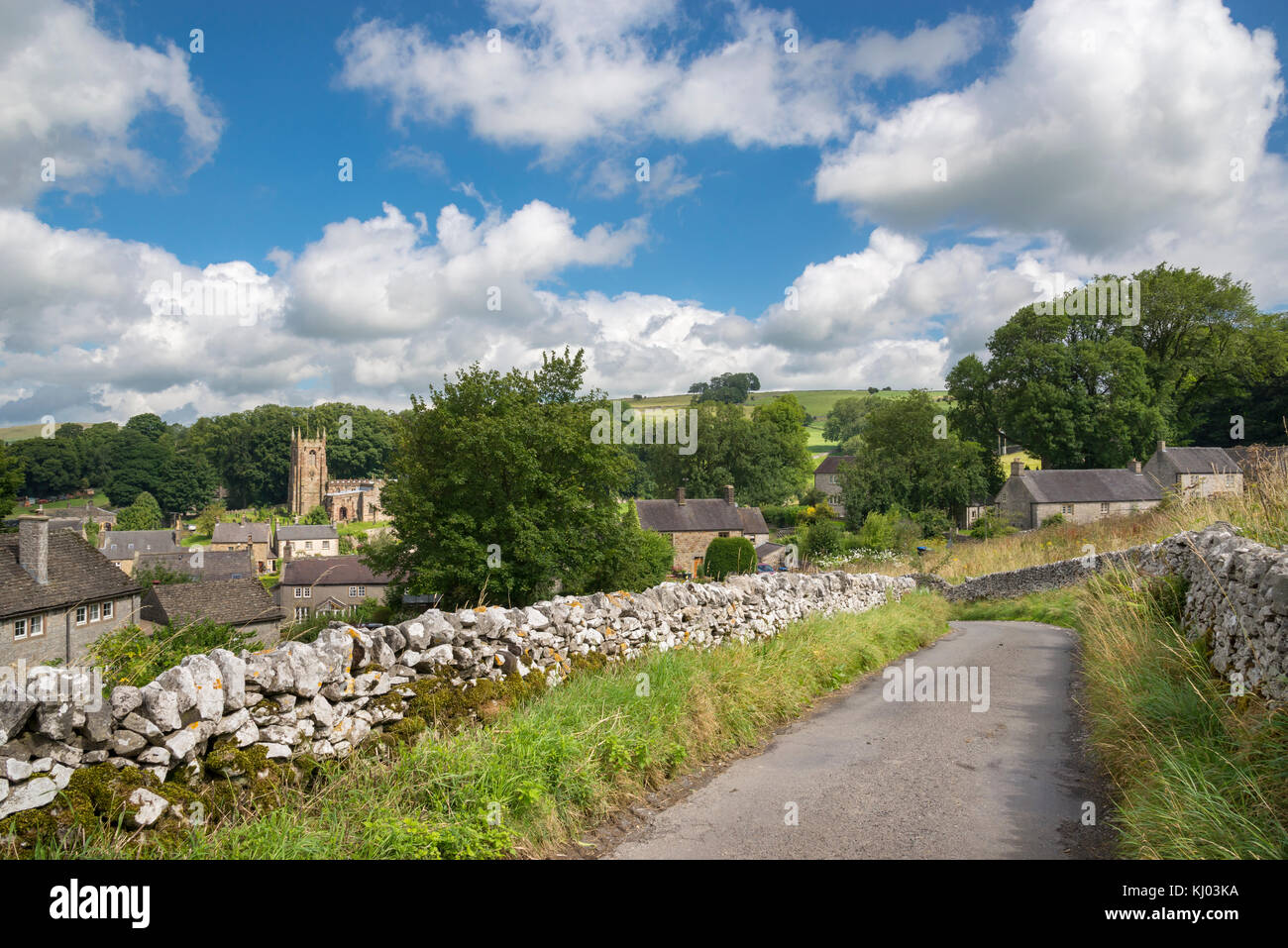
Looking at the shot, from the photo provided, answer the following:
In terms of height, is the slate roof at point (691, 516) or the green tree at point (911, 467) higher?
the green tree at point (911, 467)

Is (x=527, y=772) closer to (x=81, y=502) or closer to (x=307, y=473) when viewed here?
(x=81, y=502)

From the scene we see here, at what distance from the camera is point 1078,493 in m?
52.8

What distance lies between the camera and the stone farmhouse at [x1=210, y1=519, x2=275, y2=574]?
82.2 meters

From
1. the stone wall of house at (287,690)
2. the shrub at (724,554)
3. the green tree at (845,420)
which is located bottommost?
the shrub at (724,554)

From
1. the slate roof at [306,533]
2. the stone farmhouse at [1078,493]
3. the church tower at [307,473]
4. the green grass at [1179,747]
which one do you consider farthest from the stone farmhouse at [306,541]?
the green grass at [1179,747]

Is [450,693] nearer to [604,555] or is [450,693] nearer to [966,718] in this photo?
[966,718]

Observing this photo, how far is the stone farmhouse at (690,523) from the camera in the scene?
57.0 metres

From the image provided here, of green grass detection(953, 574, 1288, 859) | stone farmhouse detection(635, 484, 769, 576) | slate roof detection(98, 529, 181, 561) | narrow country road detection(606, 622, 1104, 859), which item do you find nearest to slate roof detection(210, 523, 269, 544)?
slate roof detection(98, 529, 181, 561)

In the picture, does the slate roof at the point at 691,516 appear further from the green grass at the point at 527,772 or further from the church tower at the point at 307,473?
the church tower at the point at 307,473

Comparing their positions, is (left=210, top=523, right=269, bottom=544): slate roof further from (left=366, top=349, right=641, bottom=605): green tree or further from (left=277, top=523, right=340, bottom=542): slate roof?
(left=366, top=349, right=641, bottom=605): green tree

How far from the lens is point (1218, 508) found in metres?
10.7

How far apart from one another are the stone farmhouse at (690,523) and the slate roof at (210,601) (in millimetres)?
27869

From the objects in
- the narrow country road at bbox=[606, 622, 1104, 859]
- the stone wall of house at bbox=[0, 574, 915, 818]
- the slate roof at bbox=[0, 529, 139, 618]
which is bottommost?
the slate roof at bbox=[0, 529, 139, 618]

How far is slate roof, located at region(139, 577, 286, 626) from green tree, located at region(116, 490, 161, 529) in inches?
2125
